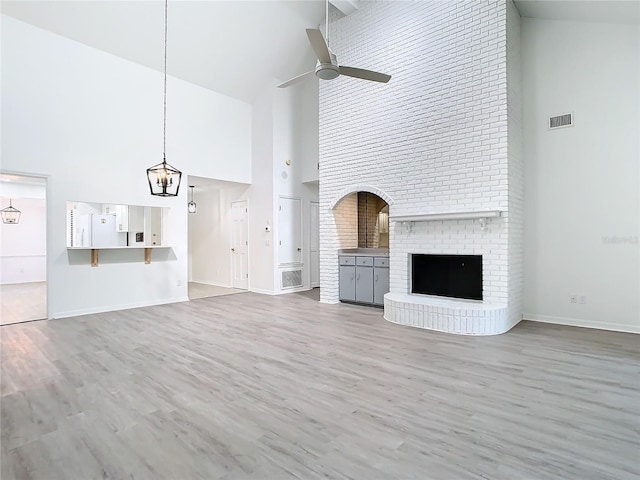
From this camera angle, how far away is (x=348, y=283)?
6633mm

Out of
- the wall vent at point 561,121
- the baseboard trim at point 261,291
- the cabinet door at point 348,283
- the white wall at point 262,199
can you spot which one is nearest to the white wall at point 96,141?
the white wall at point 262,199

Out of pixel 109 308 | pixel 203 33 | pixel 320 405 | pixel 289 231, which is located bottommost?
pixel 320 405

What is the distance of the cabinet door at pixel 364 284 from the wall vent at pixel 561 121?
3499 millimetres

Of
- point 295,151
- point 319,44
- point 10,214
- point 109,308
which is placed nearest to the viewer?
point 319,44

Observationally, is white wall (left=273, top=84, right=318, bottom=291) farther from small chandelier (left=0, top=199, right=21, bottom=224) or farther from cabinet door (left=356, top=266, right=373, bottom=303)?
small chandelier (left=0, top=199, right=21, bottom=224)

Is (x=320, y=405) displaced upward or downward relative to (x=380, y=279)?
downward

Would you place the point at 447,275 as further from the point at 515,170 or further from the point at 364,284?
the point at 515,170

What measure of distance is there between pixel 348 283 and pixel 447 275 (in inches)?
75.5

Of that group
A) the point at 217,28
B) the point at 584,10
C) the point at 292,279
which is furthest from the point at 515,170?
the point at 217,28

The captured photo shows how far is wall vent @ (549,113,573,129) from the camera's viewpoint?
4.96 metres

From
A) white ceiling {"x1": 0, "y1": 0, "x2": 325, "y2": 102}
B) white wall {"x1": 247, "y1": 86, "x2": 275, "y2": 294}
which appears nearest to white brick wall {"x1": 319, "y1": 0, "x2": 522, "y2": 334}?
white ceiling {"x1": 0, "y1": 0, "x2": 325, "y2": 102}

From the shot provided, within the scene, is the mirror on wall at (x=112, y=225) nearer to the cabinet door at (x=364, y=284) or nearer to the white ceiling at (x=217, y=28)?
the white ceiling at (x=217, y=28)

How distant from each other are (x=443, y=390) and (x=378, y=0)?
20.2 feet

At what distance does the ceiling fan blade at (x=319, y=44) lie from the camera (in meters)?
3.36
